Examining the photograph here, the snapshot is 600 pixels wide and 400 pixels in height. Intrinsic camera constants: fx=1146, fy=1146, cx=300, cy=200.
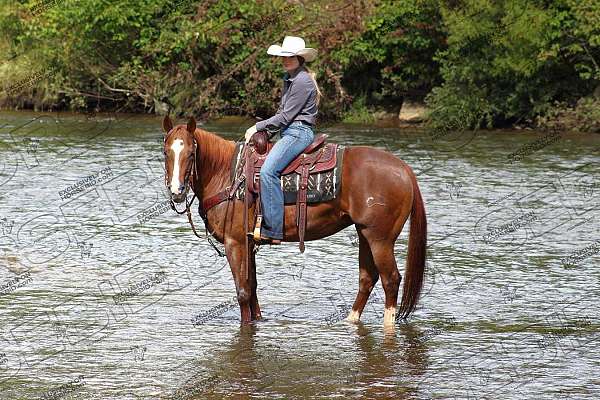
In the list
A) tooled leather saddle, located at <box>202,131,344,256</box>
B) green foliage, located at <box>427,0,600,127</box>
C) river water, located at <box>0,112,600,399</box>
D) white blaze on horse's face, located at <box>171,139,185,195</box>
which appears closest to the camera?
river water, located at <box>0,112,600,399</box>

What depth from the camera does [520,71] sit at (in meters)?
32.2

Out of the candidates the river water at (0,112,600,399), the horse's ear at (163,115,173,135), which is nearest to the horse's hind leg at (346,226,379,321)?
the river water at (0,112,600,399)

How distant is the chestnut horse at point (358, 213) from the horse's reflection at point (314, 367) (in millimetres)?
420

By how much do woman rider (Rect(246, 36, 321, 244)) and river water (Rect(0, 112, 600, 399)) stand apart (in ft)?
3.47

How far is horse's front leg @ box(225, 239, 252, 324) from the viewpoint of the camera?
1075 cm

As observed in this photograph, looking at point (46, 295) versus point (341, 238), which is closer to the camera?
point (46, 295)

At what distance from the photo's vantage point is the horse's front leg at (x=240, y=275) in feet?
35.3

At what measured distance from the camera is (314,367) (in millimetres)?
9375

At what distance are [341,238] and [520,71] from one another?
17704 millimetres

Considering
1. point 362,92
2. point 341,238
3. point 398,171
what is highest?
point 398,171

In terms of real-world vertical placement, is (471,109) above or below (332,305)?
below

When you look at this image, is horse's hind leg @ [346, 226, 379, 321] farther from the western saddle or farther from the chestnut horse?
the western saddle

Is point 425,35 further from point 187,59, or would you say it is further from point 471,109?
point 187,59

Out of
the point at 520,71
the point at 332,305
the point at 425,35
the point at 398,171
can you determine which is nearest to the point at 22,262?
the point at 332,305
